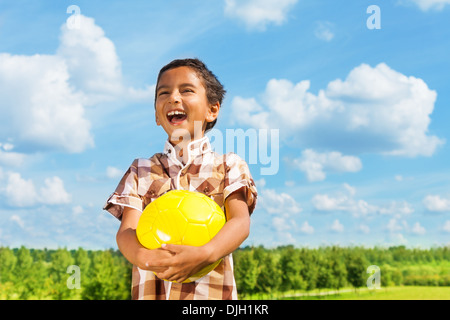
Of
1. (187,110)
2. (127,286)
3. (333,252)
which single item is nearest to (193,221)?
(187,110)

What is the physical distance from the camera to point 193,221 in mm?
2801

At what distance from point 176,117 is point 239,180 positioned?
74cm

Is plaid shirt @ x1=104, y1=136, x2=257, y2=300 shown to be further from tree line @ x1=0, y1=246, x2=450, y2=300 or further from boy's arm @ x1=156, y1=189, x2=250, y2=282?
tree line @ x1=0, y1=246, x2=450, y2=300

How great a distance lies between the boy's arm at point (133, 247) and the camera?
275cm

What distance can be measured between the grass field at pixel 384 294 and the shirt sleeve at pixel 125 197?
68.7ft

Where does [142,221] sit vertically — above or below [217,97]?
below

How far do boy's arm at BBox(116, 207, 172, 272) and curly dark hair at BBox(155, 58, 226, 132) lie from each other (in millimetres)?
1120

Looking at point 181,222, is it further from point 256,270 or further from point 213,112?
point 256,270

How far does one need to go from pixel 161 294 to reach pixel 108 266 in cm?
1987

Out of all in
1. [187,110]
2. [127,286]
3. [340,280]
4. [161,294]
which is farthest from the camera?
[340,280]

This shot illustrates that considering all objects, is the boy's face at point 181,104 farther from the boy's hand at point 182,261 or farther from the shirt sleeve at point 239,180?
the boy's hand at point 182,261

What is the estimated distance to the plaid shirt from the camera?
3.17m
